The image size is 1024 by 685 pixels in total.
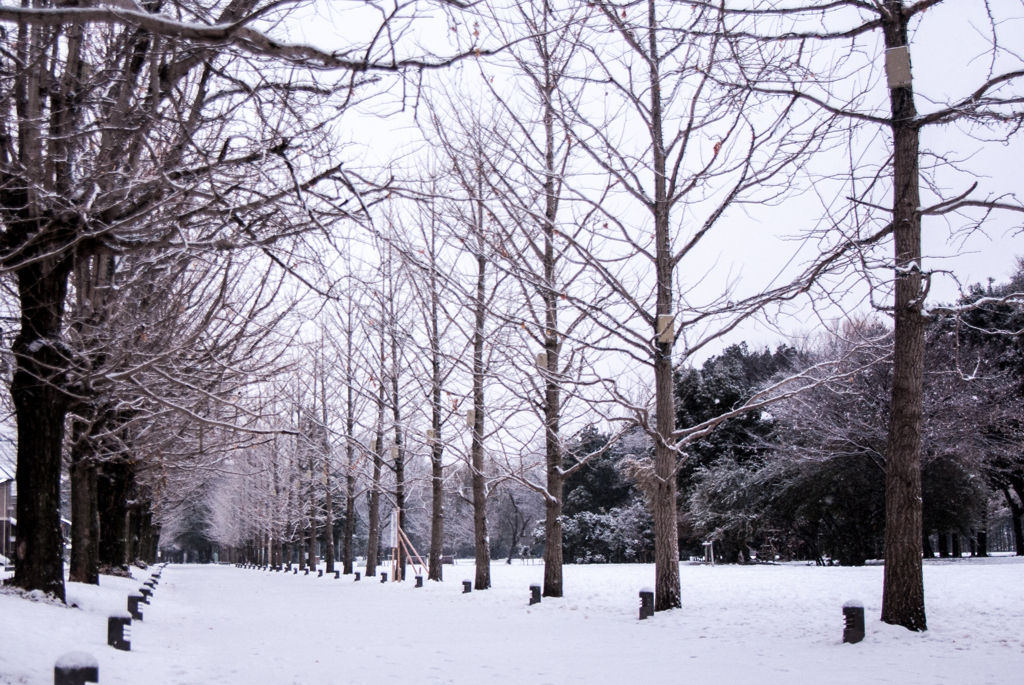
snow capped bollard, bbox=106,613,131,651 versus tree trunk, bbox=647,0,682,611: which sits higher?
tree trunk, bbox=647,0,682,611

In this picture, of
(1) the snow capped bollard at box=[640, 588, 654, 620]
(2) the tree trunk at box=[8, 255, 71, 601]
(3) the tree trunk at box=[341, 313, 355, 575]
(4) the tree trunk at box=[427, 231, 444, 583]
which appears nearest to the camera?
(2) the tree trunk at box=[8, 255, 71, 601]

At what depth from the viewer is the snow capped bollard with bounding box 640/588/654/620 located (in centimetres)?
1085

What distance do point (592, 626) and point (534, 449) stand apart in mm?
7507

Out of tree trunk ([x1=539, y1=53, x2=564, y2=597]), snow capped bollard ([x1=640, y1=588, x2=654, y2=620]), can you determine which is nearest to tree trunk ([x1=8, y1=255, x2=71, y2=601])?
snow capped bollard ([x1=640, y1=588, x2=654, y2=620])

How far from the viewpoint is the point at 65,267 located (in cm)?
869

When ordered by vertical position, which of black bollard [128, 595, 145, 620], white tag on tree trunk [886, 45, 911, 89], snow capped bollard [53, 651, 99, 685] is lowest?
black bollard [128, 595, 145, 620]

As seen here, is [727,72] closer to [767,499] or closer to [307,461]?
[767,499]

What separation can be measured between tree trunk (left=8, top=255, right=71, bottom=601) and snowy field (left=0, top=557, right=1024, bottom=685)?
29.5 inches

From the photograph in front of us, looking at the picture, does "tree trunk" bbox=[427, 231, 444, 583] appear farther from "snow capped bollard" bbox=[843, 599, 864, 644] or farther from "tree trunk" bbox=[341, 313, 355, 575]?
"snow capped bollard" bbox=[843, 599, 864, 644]

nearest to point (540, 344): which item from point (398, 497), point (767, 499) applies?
point (398, 497)

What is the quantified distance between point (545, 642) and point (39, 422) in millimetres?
6073

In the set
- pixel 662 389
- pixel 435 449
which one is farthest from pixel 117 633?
pixel 435 449

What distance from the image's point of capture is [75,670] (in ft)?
15.6

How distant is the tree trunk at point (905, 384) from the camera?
8.61 metres
